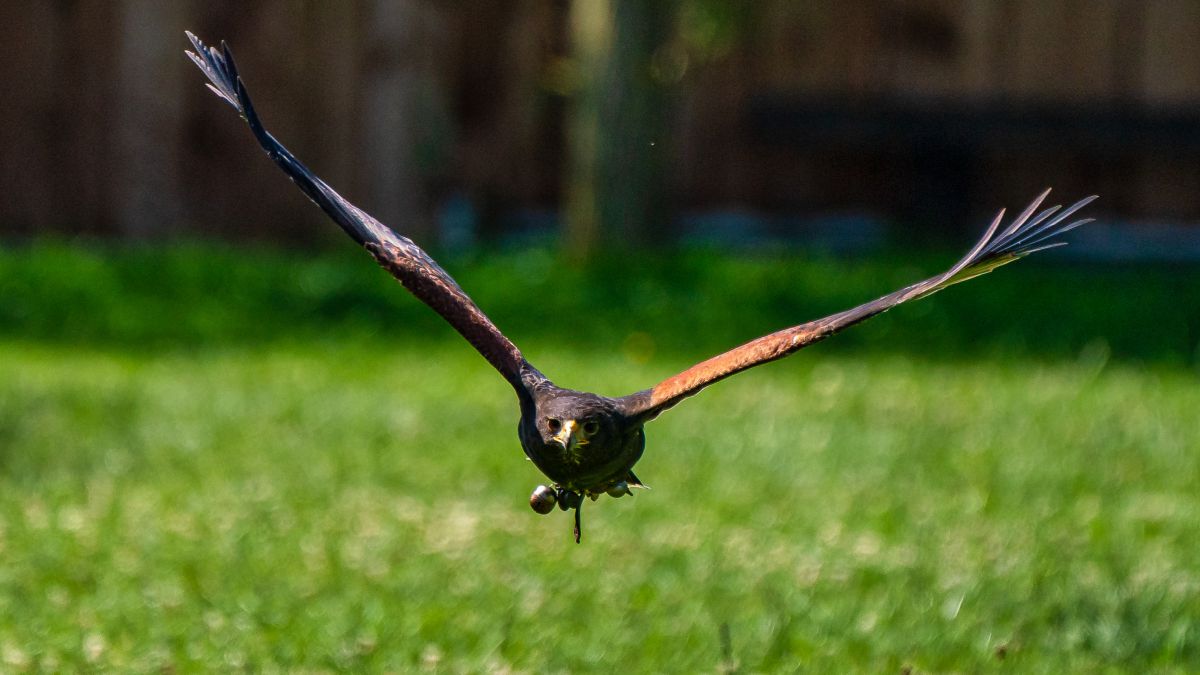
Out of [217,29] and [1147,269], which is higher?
[217,29]

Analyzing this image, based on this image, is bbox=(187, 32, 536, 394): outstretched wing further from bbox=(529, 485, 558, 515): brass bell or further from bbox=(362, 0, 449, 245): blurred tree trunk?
bbox=(362, 0, 449, 245): blurred tree trunk

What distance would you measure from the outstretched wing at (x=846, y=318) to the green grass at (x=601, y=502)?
1414 mm

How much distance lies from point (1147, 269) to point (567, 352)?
435 centimetres

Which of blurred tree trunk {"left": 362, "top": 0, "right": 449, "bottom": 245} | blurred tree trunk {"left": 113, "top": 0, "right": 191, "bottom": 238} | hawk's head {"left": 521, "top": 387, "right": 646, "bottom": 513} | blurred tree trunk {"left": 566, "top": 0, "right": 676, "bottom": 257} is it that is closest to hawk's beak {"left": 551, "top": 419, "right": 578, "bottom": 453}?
hawk's head {"left": 521, "top": 387, "right": 646, "bottom": 513}

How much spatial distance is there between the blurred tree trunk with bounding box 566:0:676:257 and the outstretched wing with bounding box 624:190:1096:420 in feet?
21.4

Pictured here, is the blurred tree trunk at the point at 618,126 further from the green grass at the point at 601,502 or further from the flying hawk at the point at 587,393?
the flying hawk at the point at 587,393

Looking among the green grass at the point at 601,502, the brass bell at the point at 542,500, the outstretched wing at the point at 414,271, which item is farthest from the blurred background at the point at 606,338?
the outstretched wing at the point at 414,271

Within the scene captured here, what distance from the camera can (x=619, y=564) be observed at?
405 cm

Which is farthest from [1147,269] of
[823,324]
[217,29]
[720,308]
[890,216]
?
[823,324]

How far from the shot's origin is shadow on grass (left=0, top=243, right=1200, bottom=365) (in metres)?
7.34

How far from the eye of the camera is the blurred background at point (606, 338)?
3.59 m

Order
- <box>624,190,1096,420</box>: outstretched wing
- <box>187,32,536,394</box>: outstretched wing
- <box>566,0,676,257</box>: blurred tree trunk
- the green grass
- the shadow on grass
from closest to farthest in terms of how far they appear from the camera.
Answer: <box>624,190,1096,420</box>: outstretched wing, <box>187,32,536,394</box>: outstretched wing, the green grass, the shadow on grass, <box>566,0,676,257</box>: blurred tree trunk

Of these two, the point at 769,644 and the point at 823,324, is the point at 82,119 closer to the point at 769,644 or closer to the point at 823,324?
the point at 769,644

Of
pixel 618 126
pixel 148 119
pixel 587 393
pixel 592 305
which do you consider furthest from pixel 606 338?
pixel 587 393
